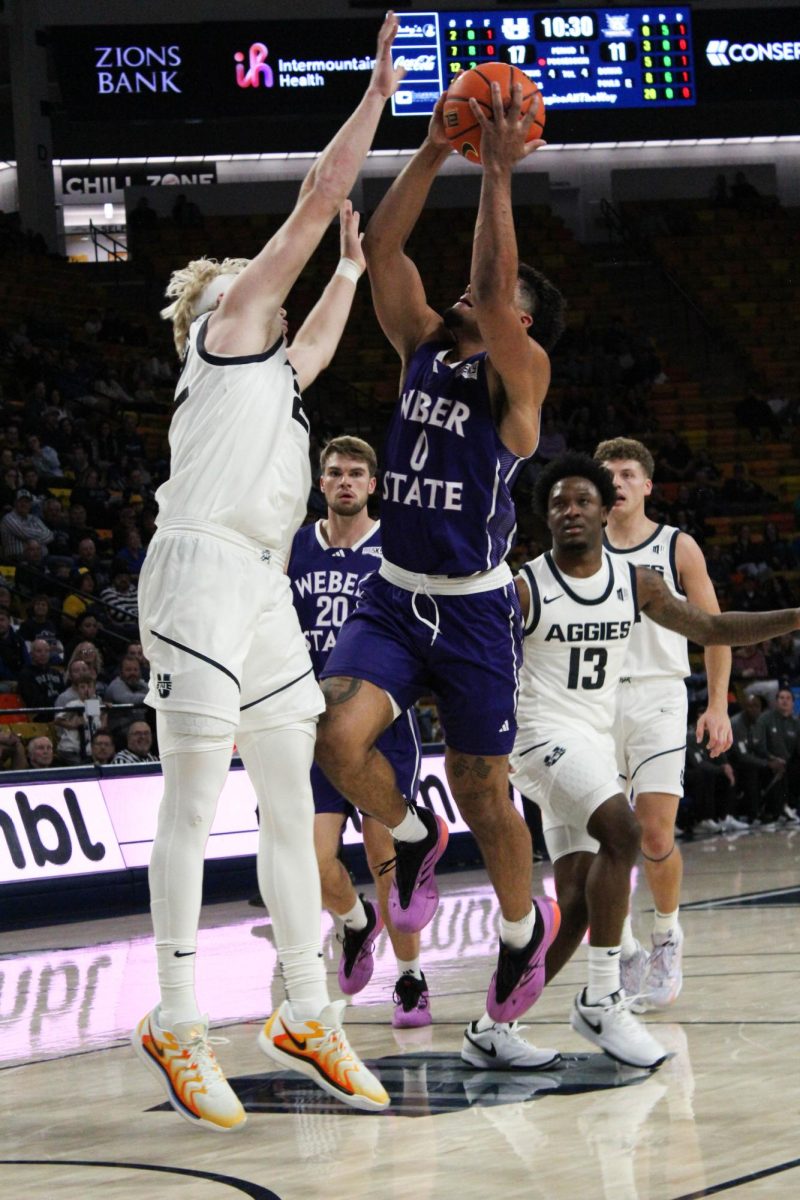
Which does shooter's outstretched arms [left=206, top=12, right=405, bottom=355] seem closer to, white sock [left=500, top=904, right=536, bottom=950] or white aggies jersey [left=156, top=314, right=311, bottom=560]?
white aggies jersey [left=156, top=314, right=311, bottom=560]

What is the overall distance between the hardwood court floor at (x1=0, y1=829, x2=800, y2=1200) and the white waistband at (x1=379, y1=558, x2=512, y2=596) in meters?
1.40

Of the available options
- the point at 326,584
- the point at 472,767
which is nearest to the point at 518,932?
the point at 472,767

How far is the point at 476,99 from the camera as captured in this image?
479cm

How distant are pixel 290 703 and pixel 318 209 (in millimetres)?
1302

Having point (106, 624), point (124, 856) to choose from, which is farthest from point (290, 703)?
point (106, 624)

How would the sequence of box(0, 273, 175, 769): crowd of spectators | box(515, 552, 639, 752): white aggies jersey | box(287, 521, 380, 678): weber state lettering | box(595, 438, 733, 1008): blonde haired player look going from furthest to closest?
box(0, 273, 175, 769): crowd of spectators
box(287, 521, 380, 678): weber state lettering
box(595, 438, 733, 1008): blonde haired player
box(515, 552, 639, 752): white aggies jersey

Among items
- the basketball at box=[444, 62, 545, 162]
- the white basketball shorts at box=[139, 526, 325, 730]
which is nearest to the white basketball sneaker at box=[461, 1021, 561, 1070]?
the white basketball shorts at box=[139, 526, 325, 730]

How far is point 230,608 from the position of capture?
4.10 meters

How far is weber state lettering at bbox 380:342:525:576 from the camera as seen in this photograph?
4777 mm

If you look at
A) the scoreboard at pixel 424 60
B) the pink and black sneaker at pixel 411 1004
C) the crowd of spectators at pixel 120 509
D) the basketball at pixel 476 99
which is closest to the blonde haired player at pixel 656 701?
the pink and black sneaker at pixel 411 1004

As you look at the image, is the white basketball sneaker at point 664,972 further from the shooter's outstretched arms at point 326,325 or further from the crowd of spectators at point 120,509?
the crowd of spectators at point 120,509

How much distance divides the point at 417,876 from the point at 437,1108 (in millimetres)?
1048

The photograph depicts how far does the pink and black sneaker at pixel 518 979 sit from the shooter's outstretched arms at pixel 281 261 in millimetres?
1910

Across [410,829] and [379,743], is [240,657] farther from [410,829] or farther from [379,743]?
[379,743]
